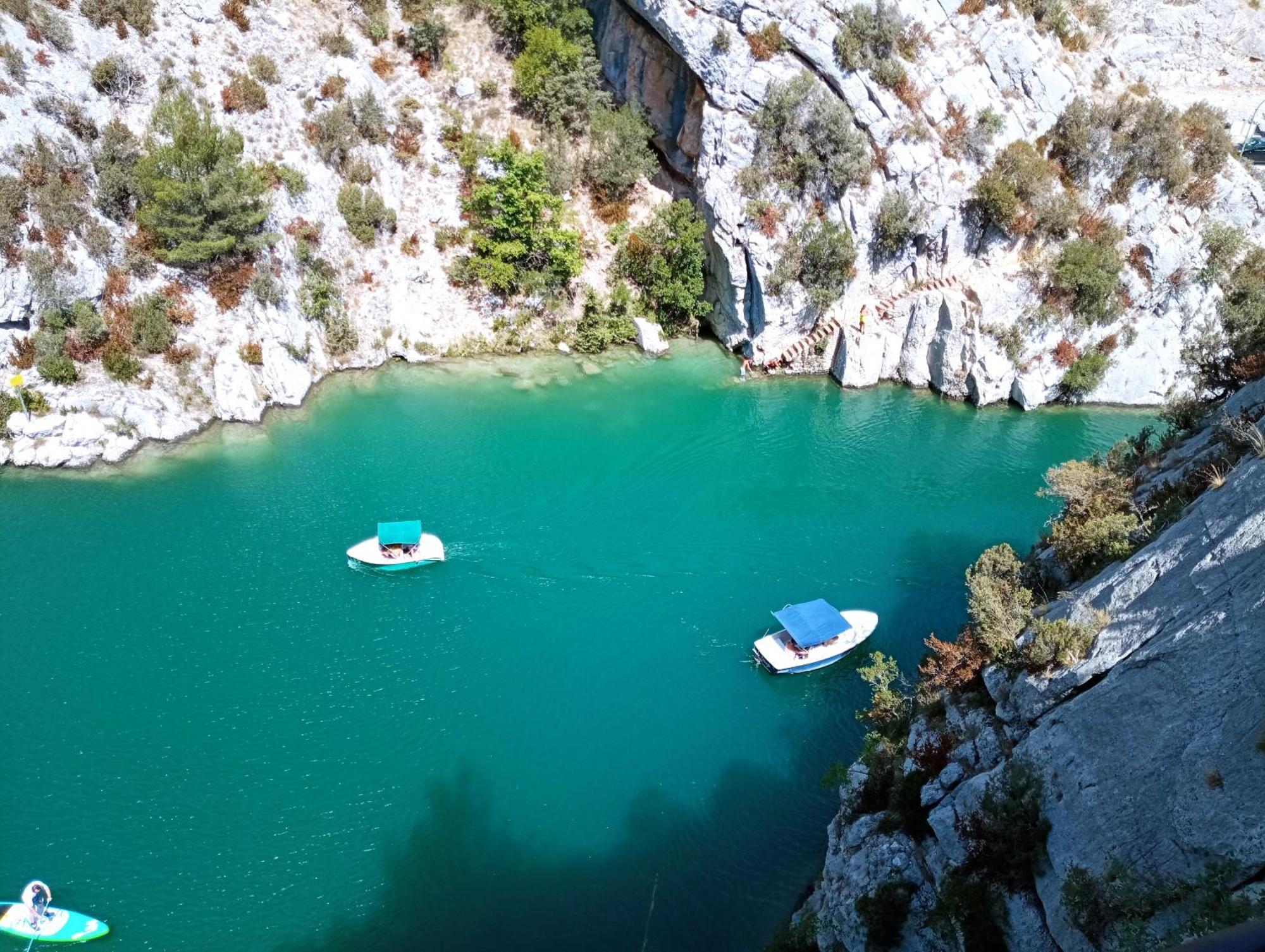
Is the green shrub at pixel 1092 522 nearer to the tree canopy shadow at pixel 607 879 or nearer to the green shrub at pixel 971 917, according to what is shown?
the green shrub at pixel 971 917

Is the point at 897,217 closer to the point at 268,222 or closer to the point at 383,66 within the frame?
the point at 383,66

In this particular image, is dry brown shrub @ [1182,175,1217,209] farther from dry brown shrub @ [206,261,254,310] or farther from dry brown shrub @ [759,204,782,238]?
dry brown shrub @ [206,261,254,310]

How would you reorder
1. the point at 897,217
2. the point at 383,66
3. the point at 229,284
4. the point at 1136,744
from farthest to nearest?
the point at 383,66 < the point at 897,217 < the point at 229,284 < the point at 1136,744

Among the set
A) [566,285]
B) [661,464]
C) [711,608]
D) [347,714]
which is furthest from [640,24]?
[347,714]

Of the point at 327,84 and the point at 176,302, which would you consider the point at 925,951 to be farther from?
the point at 327,84

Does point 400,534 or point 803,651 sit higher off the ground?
point 400,534

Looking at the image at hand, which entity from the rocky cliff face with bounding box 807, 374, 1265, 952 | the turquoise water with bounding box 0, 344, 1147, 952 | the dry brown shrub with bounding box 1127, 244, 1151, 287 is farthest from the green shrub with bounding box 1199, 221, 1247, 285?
the rocky cliff face with bounding box 807, 374, 1265, 952

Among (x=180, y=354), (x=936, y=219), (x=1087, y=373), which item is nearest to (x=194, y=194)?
(x=180, y=354)
